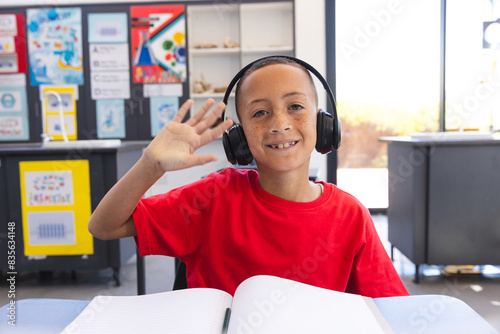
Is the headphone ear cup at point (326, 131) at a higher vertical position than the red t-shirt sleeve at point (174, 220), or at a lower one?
higher

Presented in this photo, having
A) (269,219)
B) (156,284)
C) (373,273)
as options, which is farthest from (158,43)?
(373,273)

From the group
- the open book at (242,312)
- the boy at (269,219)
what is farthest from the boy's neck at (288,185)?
the open book at (242,312)

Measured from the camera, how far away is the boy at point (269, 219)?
803 mm

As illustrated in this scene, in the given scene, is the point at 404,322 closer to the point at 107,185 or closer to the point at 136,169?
the point at 136,169

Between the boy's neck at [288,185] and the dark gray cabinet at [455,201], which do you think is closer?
the boy's neck at [288,185]

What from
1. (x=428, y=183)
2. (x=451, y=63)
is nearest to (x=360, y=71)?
(x=451, y=63)

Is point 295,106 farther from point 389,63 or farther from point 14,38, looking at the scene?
point 14,38

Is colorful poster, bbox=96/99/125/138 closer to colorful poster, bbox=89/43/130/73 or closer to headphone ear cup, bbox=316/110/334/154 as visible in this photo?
colorful poster, bbox=89/43/130/73

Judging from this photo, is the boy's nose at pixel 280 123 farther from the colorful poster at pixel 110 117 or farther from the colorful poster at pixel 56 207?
the colorful poster at pixel 110 117

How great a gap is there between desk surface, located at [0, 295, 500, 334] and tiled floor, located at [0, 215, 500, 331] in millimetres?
1826

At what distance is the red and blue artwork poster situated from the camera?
4270 mm

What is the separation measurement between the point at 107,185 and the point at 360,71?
2891 millimetres

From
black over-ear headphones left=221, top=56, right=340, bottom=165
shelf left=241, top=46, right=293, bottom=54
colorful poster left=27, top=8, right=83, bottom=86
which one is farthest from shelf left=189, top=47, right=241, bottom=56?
black over-ear headphones left=221, top=56, right=340, bottom=165

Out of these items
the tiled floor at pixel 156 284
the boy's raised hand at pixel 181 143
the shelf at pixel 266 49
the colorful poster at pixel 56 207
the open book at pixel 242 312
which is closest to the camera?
the open book at pixel 242 312
